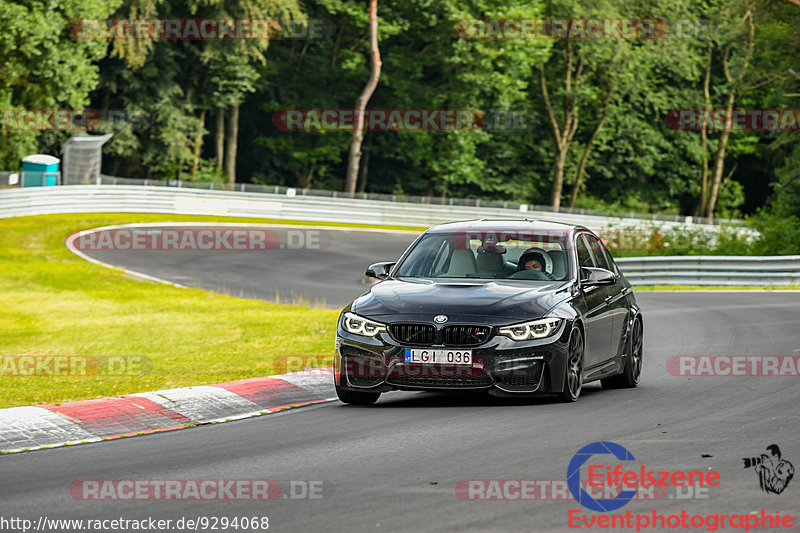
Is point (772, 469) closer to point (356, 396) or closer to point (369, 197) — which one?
point (356, 396)

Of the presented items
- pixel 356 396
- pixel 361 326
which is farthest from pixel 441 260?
pixel 356 396

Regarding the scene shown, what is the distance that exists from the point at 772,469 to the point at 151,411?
4.80 m

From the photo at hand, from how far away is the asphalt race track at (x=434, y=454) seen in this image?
6.12m

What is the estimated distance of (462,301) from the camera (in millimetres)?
9789

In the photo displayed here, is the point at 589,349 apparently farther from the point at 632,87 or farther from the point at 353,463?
the point at 632,87

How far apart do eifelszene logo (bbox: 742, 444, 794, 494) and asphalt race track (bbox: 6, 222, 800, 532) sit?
67mm

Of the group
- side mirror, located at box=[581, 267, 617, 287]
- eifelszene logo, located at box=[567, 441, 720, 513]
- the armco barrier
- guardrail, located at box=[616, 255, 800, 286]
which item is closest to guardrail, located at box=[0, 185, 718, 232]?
the armco barrier

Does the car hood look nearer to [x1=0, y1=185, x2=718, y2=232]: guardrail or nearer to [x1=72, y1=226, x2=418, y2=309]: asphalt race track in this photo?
[x1=72, y1=226, x2=418, y2=309]: asphalt race track

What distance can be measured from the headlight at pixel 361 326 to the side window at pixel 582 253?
2.35 meters

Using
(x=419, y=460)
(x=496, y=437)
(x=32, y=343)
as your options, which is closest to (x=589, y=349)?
(x=496, y=437)

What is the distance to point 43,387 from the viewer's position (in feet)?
37.9

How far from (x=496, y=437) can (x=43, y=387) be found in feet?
16.9

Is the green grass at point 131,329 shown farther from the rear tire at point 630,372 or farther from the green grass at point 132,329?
the rear tire at point 630,372

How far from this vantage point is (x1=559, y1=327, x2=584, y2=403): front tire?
32.6 feet
